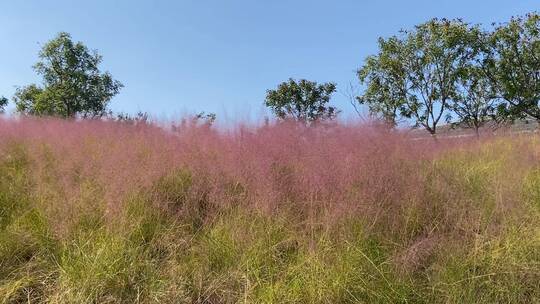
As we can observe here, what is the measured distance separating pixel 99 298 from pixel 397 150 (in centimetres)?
234

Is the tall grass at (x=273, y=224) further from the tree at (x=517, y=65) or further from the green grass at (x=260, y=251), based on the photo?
the tree at (x=517, y=65)

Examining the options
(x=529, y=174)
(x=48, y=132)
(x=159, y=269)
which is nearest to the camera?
(x=159, y=269)

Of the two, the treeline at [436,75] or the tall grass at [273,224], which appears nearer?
the tall grass at [273,224]

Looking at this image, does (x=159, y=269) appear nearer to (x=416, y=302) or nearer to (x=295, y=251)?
(x=295, y=251)

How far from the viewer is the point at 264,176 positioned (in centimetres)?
306

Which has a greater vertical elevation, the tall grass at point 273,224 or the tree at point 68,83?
the tree at point 68,83

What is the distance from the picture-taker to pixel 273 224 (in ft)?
9.36

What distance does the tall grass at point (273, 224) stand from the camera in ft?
7.72

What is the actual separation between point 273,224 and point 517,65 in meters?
12.2

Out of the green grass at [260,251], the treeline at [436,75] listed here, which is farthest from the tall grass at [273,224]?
the treeline at [436,75]

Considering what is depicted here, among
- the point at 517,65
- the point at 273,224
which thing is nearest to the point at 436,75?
the point at 517,65

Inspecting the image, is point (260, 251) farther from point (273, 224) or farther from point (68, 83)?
point (68, 83)

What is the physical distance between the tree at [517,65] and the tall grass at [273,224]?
9685 mm

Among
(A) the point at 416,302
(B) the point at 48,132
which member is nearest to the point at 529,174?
(A) the point at 416,302
